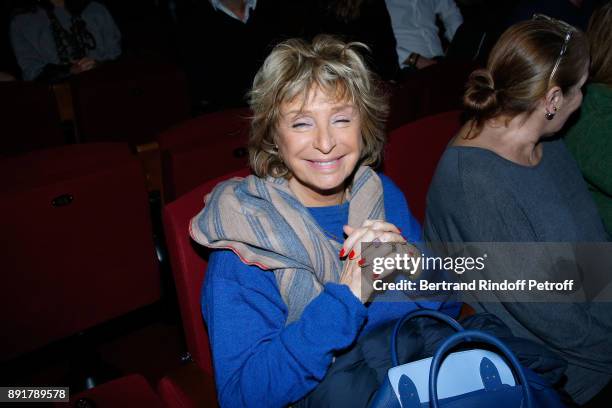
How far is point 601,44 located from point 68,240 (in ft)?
6.07

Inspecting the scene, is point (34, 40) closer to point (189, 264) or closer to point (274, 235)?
point (189, 264)

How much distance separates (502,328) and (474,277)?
23 cm

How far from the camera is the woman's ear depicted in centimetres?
128

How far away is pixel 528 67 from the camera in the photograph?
1.28 meters

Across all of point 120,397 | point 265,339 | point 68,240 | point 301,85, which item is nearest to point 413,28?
point 301,85

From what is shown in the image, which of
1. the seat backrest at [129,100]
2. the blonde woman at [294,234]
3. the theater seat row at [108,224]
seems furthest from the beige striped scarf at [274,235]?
the seat backrest at [129,100]

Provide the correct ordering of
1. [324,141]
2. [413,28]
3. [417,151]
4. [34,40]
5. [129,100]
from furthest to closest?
1. [413,28]
2. [34,40]
3. [129,100]
4. [417,151]
5. [324,141]

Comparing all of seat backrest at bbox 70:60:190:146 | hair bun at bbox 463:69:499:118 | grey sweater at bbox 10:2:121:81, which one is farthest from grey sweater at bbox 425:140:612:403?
grey sweater at bbox 10:2:121:81

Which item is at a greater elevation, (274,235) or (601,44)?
(601,44)

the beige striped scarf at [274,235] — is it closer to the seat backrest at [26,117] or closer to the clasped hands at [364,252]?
the clasped hands at [364,252]

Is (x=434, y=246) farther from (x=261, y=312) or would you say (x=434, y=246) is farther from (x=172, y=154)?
(x=172, y=154)

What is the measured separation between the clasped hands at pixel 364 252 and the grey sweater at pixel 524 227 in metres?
0.33

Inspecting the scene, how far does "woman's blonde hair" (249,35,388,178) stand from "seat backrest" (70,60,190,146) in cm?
148

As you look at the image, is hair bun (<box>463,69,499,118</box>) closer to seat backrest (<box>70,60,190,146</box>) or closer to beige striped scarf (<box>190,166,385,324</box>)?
beige striped scarf (<box>190,166,385,324</box>)
